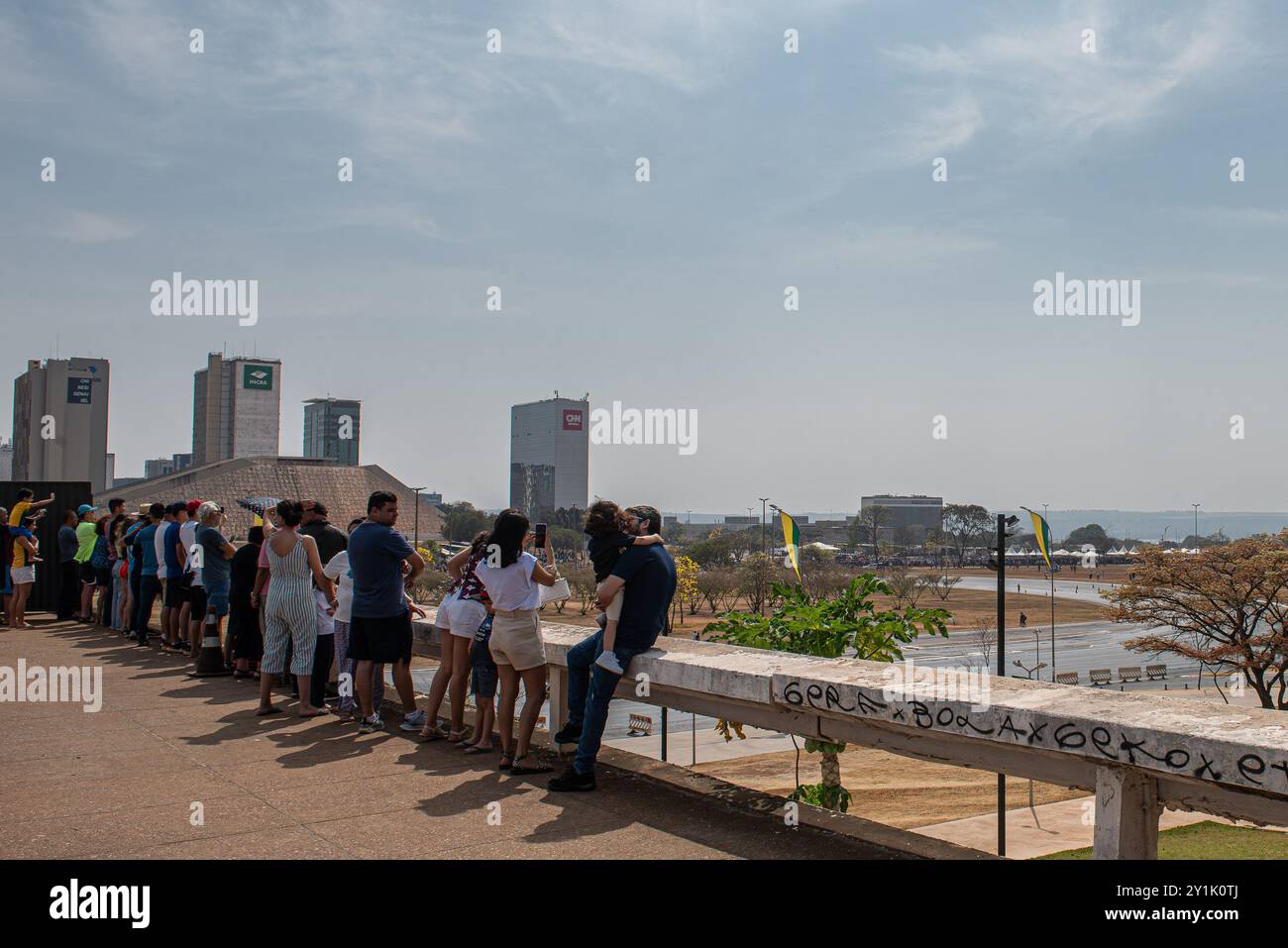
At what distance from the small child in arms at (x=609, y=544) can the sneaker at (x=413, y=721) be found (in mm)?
2214

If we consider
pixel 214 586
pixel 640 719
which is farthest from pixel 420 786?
pixel 640 719

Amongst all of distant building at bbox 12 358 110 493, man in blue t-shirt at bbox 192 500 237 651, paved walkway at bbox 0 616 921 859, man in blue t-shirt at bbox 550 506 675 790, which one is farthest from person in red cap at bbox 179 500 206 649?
distant building at bbox 12 358 110 493

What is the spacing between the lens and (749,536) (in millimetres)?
166250

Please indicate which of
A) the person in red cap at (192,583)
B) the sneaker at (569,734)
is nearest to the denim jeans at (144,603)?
the person in red cap at (192,583)

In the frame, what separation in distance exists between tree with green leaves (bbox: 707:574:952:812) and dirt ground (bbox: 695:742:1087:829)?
13682mm

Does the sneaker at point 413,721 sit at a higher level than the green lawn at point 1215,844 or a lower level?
higher

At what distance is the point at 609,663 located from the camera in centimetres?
585

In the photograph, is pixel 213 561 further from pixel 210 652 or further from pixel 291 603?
pixel 291 603

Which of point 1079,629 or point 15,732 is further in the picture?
point 1079,629

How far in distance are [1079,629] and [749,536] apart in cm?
8711

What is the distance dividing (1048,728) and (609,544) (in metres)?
2.69

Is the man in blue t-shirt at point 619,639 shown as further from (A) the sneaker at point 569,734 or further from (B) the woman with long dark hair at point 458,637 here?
(B) the woman with long dark hair at point 458,637

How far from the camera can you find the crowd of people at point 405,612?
5.91 m
